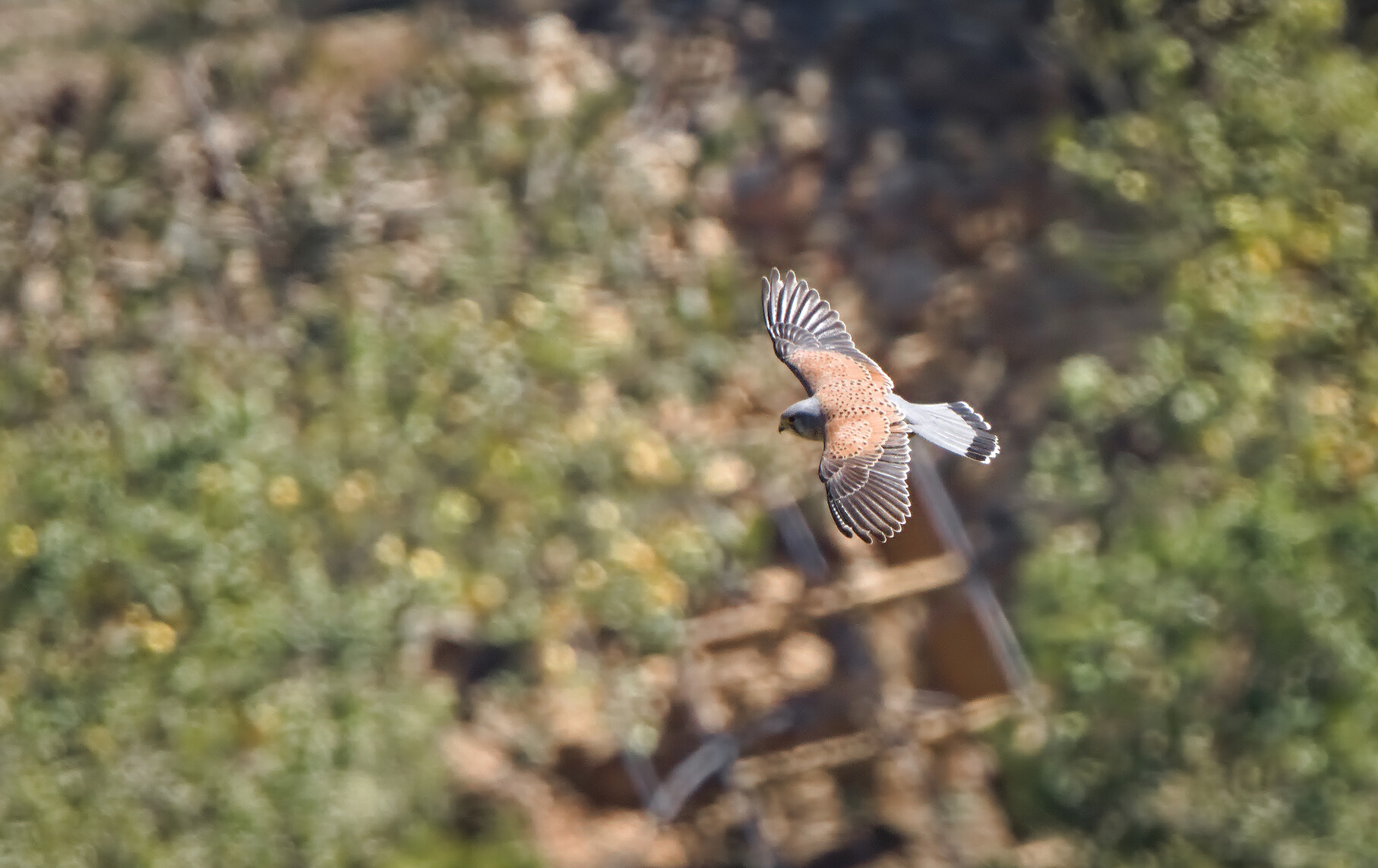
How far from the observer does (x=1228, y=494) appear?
20.2 ft

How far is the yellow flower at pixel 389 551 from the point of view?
21.5 ft

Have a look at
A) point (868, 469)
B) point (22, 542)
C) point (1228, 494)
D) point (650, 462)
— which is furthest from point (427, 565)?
point (1228, 494)

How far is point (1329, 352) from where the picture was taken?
6.23 meters

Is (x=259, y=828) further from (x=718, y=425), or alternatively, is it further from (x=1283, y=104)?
(x=1283, y=104)

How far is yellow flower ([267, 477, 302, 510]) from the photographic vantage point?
6.49 metres

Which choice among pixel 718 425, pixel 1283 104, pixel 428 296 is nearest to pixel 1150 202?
pixel 1283 104

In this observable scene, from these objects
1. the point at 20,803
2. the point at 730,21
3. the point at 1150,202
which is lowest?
the point at 20,803

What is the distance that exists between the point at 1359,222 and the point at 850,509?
2867 mm

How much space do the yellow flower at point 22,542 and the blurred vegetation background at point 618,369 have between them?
0.03 feet

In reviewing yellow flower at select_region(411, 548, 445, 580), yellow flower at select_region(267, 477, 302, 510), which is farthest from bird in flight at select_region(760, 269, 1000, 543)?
yellow flower at select_region(267, 477, 302, 510)

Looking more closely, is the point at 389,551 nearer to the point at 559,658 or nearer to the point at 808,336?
the point at 559,658

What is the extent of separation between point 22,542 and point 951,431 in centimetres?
332

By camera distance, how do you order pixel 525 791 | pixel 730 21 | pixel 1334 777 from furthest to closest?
1. pixel 730 21
2. pixel 525 791
3. pixel 1334 777

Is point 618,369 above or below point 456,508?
above
